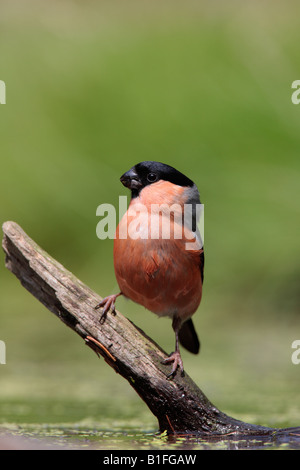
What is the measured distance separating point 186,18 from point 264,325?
3977 mm

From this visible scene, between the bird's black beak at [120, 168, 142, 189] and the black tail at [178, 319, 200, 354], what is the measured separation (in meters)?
0.93

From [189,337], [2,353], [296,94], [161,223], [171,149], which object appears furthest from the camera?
[171,149]

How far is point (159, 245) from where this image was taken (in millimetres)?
3455

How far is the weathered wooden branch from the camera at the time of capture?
3.32 metres

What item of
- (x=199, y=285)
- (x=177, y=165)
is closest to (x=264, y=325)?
(x=177, y=165)

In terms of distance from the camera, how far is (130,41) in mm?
8164

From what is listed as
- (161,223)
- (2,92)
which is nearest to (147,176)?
(161,223)

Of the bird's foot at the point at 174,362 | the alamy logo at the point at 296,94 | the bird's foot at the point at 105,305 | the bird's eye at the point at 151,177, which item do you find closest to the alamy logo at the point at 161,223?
the bird's eye at the point at 151,177

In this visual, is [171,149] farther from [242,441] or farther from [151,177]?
[242,441]

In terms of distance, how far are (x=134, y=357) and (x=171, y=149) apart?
13.3 ft

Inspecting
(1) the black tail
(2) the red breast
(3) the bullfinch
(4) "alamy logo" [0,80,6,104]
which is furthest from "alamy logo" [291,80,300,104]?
(2) the red breast

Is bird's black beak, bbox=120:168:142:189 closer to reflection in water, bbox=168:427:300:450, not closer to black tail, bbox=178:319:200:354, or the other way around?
black tail, bbox=178:319:200:354

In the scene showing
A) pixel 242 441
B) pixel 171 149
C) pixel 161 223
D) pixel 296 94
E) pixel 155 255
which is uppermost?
pixel 296 94

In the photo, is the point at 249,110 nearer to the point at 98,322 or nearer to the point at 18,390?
the point at 18,390
